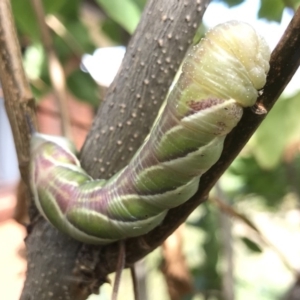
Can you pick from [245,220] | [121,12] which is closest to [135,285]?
[245,220]

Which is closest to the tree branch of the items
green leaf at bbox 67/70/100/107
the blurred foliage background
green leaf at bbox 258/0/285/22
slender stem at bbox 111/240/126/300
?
slender stem at bbox 111/240/126/300

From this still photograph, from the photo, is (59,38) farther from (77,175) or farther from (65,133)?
(77,175)

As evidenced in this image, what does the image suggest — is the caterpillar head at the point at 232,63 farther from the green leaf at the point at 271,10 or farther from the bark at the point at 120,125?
the green leaf at the point at 271,10

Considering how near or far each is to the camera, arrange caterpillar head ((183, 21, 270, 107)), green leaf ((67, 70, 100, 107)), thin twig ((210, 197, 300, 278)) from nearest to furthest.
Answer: caterpillar head ((183, 21, 270, 107)) → thin twig ((210, 197, 300, 278)) → green leaf ((67, 70, 100, 107))

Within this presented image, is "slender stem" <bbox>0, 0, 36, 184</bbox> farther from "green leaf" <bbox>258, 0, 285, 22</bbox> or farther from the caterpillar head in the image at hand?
"green leaf" <bbox>258, 0, 285, 22</bbox>

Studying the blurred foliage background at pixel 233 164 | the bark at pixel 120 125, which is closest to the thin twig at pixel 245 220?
the blurred foliage background at pixel 233 164

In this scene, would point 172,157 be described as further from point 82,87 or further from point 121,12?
point 82,87

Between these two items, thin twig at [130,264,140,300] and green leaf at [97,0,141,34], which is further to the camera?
green leaf at [97,0,141,34]
